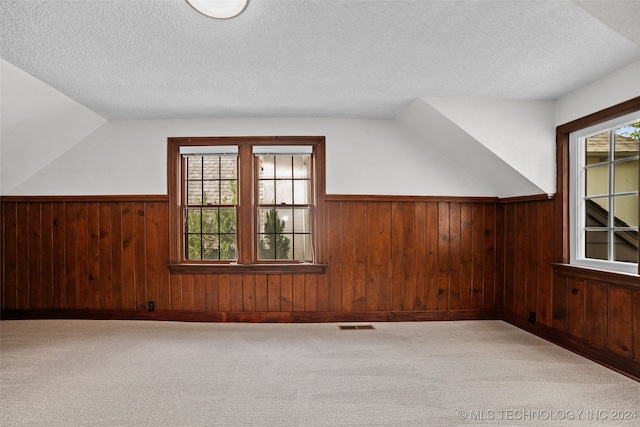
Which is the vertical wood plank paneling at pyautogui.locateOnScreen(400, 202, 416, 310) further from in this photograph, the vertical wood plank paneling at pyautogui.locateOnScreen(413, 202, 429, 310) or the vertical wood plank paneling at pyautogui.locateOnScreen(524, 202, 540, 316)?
the vertical wood plank paneling at pyautogui.locateOnScreen(524, 202, 540, 316)

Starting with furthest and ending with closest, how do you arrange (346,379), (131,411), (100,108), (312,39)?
1. (100,108)
2. (346,379)
3. (312,39)
4. (131,411)

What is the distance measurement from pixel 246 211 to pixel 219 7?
2.48 meters

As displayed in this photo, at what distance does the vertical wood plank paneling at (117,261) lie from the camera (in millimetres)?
4207

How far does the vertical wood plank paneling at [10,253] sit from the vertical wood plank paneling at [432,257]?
15.4 ft

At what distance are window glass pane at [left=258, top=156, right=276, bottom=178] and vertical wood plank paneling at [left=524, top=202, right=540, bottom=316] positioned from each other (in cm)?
279

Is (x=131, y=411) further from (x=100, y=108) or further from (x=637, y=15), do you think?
(x=637, y=15)

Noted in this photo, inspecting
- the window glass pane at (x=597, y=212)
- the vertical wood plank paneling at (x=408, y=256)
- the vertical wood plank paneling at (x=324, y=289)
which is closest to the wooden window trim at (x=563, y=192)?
the window glass pane at (x=597, y=212)

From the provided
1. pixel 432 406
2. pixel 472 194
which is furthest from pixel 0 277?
pixel 472 194

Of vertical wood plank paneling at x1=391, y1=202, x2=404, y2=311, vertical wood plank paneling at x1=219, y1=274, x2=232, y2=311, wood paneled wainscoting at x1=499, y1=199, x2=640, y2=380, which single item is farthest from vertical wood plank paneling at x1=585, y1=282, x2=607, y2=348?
vertical wood plank paneling at x1=219, y1=274, x2=232, y2=311

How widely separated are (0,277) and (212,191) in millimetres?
2587

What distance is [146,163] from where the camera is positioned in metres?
4.22

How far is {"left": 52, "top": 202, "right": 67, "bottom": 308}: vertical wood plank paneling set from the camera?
4.23 meters

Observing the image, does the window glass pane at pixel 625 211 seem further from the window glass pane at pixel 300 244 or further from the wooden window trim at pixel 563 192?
the window glass pane at pixel 300 244

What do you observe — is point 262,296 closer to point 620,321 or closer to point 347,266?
A: point 347,266
